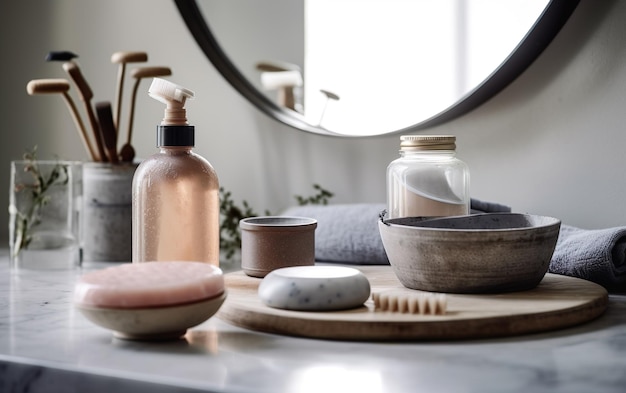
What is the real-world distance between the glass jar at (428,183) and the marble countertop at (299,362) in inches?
9.6

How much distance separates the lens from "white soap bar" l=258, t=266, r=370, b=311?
68 centimetres

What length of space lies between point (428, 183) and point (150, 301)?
1.34 ft

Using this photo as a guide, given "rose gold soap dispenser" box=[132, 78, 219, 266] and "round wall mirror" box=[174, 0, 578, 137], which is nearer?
"rose gold soap dispenser" box=[132, 78, 219, 266]

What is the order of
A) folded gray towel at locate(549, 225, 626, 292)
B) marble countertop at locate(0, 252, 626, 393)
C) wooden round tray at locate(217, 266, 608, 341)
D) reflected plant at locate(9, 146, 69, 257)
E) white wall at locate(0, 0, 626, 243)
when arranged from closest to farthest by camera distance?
marble countertop at locate(0, 252, 626, 393), wooden round tray at locate(217, 266, 608, 341), folded gray towel at locate(549, 225, 626, 292), white wall at locate(0, 0, 626, 243), reflected plant at locate(9, 146, 69, 257)

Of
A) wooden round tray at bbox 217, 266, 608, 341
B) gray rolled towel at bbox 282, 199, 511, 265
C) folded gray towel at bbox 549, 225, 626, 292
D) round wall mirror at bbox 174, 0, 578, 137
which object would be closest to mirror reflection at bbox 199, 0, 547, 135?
round wall mirror at bbox 174, 0, 578, 137

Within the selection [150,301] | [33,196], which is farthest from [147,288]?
[33,196]

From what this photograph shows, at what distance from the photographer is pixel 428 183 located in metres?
0.92

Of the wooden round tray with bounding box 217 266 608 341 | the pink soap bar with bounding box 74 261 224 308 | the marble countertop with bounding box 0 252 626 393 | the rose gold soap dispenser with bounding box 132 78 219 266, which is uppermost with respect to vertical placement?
the rose gold soap dispenser with bounding box 132 78 219 266

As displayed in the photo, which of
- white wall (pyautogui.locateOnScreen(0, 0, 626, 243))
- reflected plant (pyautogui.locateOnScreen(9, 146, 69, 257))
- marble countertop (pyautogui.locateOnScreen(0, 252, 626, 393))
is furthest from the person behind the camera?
reflected plant (pyautogui.locateOnScreen(9, 146, 69, 257))

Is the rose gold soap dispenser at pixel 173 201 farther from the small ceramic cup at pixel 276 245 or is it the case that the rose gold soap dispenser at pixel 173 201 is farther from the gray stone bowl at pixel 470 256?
the gray stone bowl at pixel 470 256

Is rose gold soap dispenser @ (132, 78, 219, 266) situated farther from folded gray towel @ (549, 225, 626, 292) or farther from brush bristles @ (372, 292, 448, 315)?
folded gray towel @ (549, 225, 626, 292)

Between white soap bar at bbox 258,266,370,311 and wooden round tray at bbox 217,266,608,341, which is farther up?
white soap bar at bbox 258,266,370,311

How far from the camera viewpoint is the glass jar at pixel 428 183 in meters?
0.90

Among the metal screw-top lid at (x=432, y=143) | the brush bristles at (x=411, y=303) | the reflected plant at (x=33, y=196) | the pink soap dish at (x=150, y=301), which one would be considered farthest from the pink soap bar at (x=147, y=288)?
the reflected plant at (x=33, y=196)
